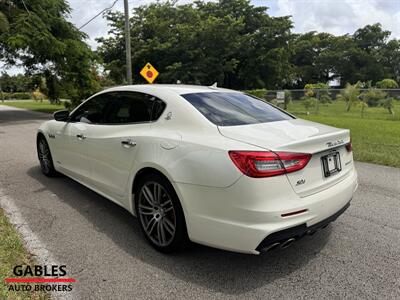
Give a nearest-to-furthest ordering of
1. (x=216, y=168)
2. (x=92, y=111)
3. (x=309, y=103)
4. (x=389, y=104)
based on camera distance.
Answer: (x=216, y=168), (x=92, y=111), (x=389, y=104), (x=309, y=103)

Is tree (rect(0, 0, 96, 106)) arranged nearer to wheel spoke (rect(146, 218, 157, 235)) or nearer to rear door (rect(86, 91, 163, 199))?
rear door (rect(86, 91, 163, 199))

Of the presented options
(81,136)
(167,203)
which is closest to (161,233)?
(167,203)

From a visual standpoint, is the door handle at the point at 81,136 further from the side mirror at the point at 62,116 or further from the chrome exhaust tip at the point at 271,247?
the chrome exhaust tip at the point at 271,247

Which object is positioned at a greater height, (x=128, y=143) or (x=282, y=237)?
(x=128, y=143)

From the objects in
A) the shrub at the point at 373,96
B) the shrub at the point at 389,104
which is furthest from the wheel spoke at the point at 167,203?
the shrub at the point at 373,96

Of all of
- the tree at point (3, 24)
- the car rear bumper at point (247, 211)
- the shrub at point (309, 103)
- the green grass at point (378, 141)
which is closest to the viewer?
the car rear bumper at point (247, 211)

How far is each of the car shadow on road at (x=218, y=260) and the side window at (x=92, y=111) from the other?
1.26 m

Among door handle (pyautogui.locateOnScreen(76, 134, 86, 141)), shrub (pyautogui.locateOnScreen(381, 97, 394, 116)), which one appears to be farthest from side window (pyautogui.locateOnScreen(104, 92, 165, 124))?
shrub (pyautogui.locateOnScreen(381, 97, 394, 116))

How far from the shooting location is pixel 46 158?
18.9 ft

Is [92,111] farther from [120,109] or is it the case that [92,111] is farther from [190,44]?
[190,44]

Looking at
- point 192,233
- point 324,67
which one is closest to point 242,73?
point 324,67

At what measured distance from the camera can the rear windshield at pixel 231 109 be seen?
326cm

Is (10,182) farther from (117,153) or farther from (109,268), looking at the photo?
(109,268)

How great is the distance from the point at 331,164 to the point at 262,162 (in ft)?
2.74
